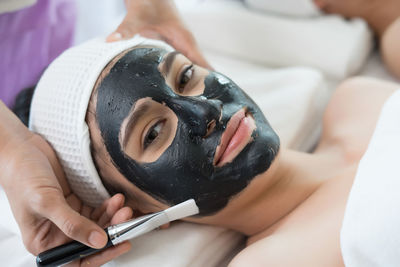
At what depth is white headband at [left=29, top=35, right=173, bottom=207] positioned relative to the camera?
0.79 m

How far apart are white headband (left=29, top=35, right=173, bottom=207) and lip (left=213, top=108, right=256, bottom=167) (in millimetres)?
236

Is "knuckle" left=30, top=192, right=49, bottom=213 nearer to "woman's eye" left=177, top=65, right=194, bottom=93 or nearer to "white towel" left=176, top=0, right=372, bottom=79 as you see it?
"woman's eye" left=177, top=65, right=194, bottom=93

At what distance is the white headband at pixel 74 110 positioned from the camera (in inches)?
31.1

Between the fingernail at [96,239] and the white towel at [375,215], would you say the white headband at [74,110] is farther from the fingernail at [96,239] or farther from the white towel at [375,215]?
the white towel at [375,215]

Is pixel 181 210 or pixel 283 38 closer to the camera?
pixel 181 210

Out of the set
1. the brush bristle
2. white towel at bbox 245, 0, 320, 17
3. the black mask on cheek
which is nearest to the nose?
the black mask on cheek

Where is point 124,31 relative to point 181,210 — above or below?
above

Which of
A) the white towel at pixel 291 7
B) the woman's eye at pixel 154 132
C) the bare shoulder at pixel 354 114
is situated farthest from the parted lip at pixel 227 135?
the white towel at pixel 291 7

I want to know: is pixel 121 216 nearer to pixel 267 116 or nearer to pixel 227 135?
pixel 227 135

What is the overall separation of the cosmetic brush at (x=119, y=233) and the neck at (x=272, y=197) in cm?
11

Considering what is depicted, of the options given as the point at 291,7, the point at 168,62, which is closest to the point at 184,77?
the point at 168,62

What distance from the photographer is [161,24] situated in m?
1.08

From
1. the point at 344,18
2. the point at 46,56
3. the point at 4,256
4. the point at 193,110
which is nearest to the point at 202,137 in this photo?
the point at 193,110

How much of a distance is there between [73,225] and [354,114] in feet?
2.40
